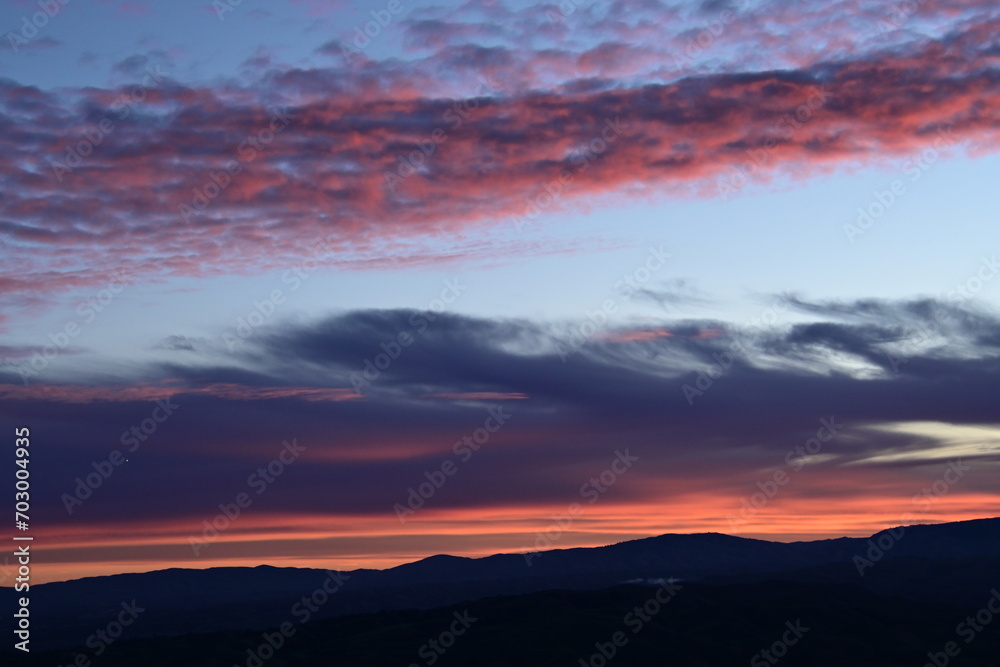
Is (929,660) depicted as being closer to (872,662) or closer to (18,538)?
(872,662)

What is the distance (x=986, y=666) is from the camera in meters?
194

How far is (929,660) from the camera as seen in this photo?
19400 cm

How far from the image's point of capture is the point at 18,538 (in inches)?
3073

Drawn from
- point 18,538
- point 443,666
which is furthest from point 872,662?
point 18,538

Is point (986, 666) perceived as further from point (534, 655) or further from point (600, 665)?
point (534, 655)

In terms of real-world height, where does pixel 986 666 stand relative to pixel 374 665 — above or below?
below

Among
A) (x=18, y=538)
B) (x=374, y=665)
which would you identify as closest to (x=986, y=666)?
(x=374, y=665)

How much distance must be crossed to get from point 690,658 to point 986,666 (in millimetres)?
58666

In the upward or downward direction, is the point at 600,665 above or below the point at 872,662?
above

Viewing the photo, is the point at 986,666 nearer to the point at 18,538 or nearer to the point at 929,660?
the point at 929,660

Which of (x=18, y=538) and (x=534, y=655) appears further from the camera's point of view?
(x=534, y=655)

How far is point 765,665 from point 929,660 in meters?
34.1

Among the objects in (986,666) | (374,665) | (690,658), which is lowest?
(986,666)

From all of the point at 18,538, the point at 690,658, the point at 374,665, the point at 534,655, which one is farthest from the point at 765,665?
the point at 18,538
